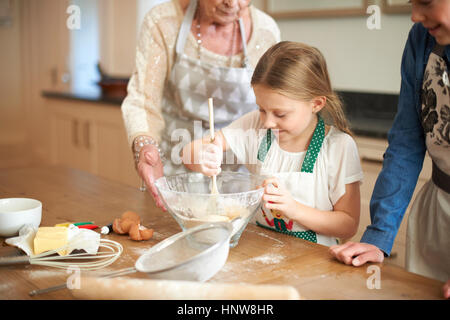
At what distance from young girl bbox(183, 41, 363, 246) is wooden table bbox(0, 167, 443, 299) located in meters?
0.15

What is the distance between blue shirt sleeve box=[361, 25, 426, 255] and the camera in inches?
43.8

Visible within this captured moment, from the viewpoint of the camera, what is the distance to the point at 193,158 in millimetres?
1414

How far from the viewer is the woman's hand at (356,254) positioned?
94cm

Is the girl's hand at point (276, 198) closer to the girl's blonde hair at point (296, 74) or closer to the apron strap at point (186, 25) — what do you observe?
the girl's blonde hair at point (296, 74)

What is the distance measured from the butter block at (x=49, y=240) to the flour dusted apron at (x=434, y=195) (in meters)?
0.82

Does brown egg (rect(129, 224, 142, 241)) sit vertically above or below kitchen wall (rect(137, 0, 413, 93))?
below

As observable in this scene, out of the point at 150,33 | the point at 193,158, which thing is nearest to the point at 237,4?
the point at 150,33

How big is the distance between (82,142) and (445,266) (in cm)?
301

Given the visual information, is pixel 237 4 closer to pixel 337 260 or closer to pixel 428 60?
pixel 428 60

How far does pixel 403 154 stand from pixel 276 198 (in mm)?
332

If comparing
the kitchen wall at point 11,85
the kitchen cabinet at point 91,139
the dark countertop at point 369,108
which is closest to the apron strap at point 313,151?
the dark countertop at point 369,108

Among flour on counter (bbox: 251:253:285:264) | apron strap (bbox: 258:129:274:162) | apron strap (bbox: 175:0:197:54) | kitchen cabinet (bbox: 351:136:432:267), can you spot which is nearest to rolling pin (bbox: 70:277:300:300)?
flour on counter (bbox: 251:253:285:264)

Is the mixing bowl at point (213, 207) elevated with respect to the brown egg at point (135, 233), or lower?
elevated

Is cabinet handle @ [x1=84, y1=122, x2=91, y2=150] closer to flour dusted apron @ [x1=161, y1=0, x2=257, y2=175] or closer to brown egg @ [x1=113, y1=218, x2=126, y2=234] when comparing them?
flour dusted apron @ [x1=161, y1=0, x2=257, y2=175]
